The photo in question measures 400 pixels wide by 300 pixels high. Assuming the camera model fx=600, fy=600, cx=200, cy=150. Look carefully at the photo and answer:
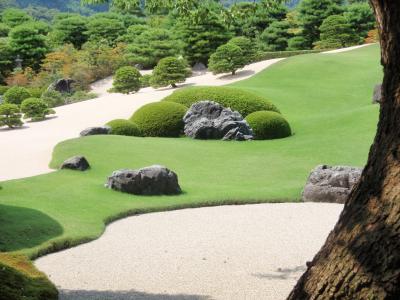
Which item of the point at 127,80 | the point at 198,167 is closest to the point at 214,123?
the point at 198,167

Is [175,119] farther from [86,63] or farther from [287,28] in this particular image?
[287,28]

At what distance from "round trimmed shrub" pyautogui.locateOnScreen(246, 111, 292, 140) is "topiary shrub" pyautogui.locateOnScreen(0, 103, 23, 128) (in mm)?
10598

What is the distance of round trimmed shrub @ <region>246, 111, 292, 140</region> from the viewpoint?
21.4m

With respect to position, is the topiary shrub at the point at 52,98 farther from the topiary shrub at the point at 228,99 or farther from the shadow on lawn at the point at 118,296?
the shadow on lawn at the point at 118,296

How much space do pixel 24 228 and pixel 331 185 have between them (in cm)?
649

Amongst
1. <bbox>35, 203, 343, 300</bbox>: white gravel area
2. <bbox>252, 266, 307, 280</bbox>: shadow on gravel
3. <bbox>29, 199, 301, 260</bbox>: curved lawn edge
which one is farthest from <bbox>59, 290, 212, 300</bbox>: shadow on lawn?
<bbox>29, 199, 301, 260</bbox>: curved lawn edge

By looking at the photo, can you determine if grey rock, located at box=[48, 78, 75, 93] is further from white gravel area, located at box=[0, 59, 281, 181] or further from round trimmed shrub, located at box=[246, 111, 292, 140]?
round trimmed shrub, located at box=[246, 111, 292, 140]

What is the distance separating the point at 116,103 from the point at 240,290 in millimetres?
22591

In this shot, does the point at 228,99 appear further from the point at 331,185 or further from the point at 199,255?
the point at 199,255

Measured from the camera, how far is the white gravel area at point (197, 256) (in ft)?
23.3

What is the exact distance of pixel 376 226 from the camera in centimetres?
337

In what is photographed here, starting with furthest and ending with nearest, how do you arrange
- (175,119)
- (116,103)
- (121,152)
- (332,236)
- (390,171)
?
(116,103) < (175,119) < (121,152) < (332,236) < (390,171)

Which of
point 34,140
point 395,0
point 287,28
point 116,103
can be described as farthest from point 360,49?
point 395,0

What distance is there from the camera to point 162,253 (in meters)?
8.83
